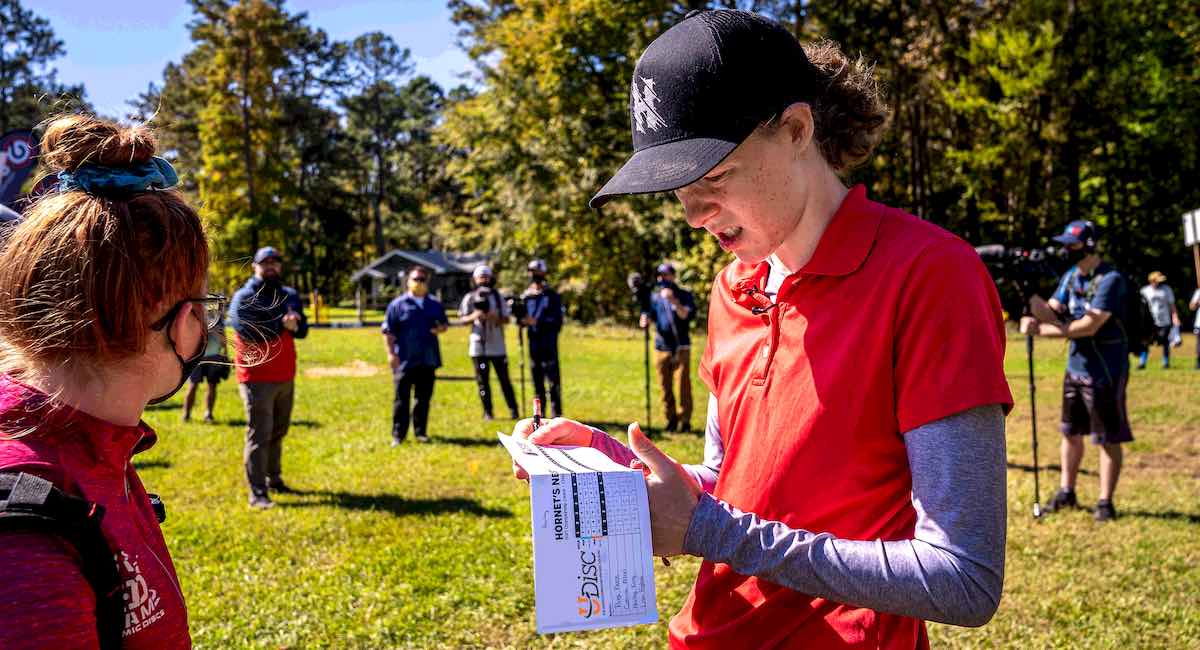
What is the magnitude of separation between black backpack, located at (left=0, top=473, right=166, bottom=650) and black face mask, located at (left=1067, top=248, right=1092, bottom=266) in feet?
24.2

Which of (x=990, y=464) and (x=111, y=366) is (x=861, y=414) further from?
(x=111, y=366)

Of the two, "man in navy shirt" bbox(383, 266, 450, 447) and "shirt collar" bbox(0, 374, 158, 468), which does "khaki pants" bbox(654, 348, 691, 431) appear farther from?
"shirt collar" bbox(0, 374, 158, 468)

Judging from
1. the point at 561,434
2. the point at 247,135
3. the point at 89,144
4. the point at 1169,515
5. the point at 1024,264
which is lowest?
the point at 1169,515

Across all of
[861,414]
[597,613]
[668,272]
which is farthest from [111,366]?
[668,272]

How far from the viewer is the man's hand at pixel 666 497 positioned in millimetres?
1353

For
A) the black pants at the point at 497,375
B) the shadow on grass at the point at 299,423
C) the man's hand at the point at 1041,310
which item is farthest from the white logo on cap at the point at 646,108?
the shadow on grass at the point at 299,423

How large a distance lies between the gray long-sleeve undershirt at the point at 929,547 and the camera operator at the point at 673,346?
9.33m

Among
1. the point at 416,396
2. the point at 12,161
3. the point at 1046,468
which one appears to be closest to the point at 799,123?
the point at 12,161

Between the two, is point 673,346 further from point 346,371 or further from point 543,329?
point 346,371

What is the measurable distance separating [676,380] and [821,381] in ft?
31.6

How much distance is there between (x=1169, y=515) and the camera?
6.90m

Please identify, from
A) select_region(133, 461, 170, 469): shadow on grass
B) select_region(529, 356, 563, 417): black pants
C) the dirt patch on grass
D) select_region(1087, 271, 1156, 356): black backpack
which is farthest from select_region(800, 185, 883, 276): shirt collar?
the dirt patch on grass

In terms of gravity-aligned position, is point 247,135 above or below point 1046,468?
above

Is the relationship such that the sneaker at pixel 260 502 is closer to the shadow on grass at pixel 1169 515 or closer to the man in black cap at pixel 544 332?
the man in black cap at pixel 544 332
